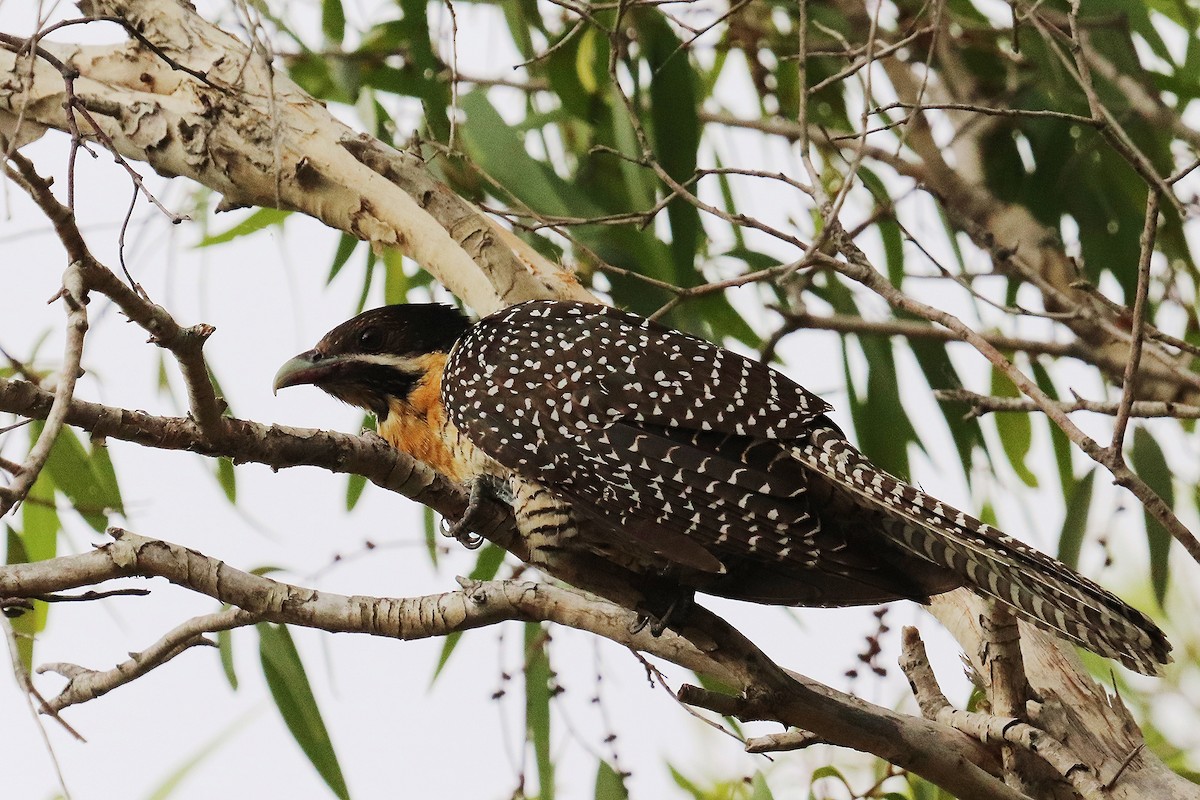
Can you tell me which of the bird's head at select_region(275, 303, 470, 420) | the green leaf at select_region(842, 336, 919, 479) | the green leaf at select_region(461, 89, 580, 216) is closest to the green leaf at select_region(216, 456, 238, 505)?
the bird's head at select_region(275, 303, 470, 420)

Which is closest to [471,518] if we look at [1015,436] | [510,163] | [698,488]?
[698,488]

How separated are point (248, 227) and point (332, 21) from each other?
31.6 inches

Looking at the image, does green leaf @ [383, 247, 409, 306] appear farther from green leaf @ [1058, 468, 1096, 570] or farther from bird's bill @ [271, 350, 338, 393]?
green leaf @ [1058, 468, 1096, 570]

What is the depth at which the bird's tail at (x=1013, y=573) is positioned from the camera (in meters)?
2.54

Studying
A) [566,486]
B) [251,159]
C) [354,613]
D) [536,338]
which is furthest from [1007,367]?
[251,159]

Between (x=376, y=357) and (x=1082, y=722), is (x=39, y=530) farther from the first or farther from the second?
(x=1082, y=722)

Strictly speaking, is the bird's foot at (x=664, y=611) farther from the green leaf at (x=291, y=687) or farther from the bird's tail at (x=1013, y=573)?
the green leaf at (x=291, y=687)

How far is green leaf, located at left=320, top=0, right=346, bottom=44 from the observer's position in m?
4.21

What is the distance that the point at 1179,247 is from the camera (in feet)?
14.5

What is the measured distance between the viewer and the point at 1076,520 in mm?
3980

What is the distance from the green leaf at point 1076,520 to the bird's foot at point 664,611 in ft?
5.53

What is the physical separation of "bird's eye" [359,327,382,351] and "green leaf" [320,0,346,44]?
1.12 m

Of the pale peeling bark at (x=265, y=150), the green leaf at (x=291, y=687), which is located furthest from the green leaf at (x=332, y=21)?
the green leaf at (x=291, y=687)

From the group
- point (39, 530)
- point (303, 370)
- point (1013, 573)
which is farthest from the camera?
point (39, 530)
